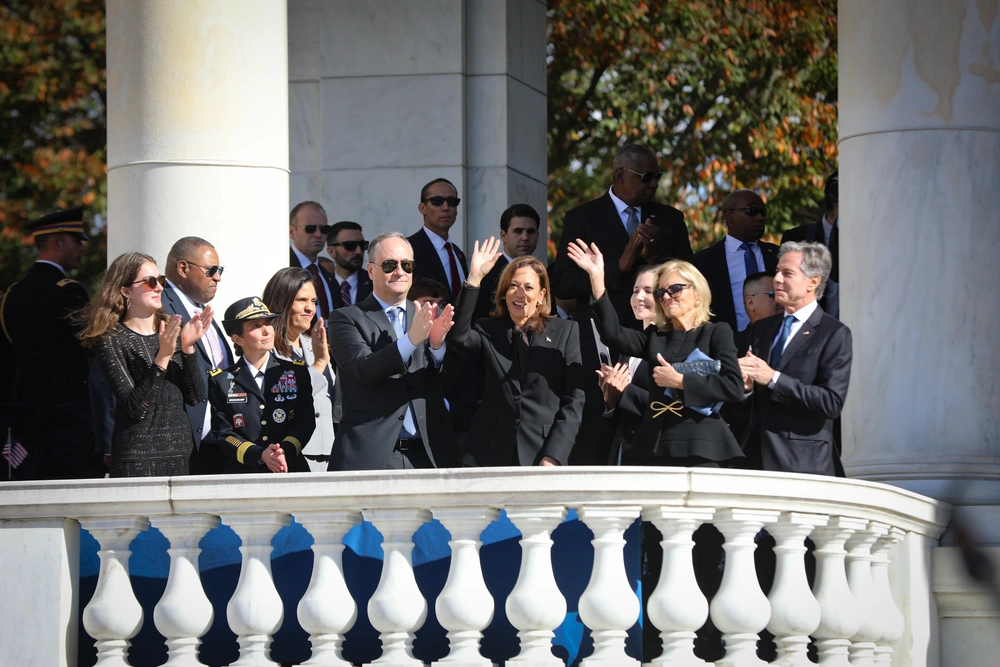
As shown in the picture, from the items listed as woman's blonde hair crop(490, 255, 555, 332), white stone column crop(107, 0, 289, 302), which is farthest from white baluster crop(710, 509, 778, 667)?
white stone column crop(107, 0, 289, 302)

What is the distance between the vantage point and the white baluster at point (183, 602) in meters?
8.79

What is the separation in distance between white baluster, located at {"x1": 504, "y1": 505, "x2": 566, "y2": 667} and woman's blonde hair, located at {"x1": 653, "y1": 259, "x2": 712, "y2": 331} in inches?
89.2

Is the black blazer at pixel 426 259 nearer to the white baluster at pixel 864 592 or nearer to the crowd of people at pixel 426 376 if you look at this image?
the crowd of people at pixel 426 376

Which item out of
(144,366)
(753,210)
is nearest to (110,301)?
(144,366)

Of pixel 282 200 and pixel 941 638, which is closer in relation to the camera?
pixel 941 638

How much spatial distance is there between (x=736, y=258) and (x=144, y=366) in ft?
18.4

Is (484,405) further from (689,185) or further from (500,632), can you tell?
(689,185)

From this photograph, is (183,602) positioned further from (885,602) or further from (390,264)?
(885,602)

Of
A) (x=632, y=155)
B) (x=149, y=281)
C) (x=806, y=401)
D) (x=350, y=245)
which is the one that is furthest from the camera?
(x=350, y=245)

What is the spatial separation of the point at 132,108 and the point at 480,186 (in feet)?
18.8

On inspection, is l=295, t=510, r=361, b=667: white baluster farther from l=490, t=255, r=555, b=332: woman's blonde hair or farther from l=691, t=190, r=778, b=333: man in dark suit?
l=691, t=190, r=778, b=333: man in dark suit

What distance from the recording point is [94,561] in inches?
374

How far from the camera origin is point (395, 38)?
1758cm

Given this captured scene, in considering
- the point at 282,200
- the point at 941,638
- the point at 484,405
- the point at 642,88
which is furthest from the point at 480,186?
the point at 642,88
